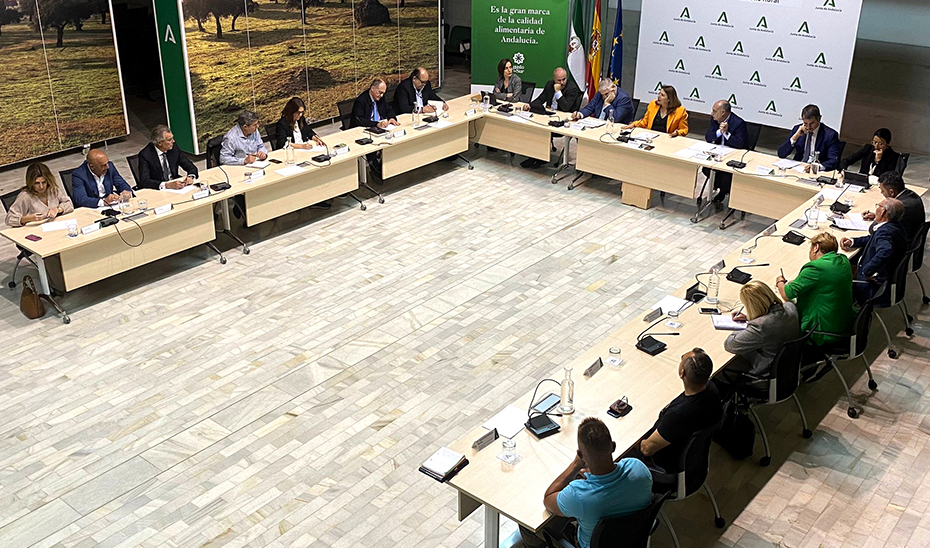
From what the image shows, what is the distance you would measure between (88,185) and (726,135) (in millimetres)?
6334

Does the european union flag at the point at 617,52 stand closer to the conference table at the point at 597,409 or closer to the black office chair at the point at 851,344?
the conference table at the point at 597,409

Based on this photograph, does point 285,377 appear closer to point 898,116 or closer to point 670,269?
point 670,269

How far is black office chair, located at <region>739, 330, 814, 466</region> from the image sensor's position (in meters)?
5.19

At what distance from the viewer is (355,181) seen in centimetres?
912

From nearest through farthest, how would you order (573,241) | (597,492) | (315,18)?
(597,492) → (573,241) → (315,18)

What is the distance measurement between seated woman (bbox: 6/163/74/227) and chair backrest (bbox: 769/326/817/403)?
575 centimetres

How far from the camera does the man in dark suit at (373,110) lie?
9.59 m

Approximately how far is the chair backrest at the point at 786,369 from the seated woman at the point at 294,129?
5.44 m

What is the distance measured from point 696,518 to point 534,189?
5529 millimetres

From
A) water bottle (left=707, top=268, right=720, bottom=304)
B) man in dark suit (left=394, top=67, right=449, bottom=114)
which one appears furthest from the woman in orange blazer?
water bottle (left=707, top=268, right=720, bottom=304)

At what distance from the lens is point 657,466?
454 centimetres

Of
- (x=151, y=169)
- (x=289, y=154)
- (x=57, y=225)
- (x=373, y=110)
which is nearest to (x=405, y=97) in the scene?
(x=373, y=110)

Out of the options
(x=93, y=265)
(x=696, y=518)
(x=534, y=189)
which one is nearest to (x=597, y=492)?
(x=696, y=518)

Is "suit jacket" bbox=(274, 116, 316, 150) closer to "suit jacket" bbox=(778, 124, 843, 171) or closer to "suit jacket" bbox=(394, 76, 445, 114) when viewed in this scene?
"suit jacket" bbox=(394, 76, 445, 114)
